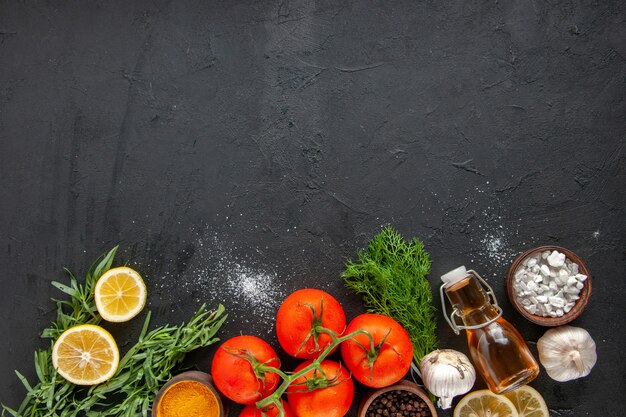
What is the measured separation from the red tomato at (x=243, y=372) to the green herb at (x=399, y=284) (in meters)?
0.44

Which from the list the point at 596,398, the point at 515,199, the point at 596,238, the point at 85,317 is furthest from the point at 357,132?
the point at 596,398

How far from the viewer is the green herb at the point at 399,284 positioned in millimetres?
2100

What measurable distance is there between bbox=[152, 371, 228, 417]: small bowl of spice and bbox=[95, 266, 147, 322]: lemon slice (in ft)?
1.00

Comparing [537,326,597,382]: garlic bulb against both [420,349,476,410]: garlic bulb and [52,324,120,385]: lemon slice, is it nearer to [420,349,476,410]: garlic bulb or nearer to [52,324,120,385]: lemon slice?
[420,349,476,410]: garlic bulb

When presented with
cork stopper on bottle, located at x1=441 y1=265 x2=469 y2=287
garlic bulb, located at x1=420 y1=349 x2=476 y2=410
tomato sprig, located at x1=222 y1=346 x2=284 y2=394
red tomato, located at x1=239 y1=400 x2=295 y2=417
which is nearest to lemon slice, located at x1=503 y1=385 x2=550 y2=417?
garlic bulb, located at x1=420 y1=349 x2=476 y2=410

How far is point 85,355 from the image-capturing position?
6.75ft

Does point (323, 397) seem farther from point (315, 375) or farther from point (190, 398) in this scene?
point (190, 398)

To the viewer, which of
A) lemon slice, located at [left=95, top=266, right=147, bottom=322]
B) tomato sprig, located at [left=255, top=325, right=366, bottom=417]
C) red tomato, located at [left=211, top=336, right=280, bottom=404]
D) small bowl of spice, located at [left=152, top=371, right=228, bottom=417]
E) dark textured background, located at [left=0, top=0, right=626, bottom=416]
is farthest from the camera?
dark textured background, located at [left=0, top=0, right=626, bottom=416]

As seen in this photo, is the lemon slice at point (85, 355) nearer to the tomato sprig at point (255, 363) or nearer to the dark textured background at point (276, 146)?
the dark textured background at point (276, 146)

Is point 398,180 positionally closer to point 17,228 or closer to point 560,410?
point 560,410

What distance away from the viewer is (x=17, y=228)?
7.16ft

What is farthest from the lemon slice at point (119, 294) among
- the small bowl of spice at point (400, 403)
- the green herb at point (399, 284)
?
the small bowl of spice at point (400, 403)

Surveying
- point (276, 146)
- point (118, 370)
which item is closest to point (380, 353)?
point (276, 146)

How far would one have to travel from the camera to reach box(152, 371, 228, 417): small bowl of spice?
1963 mm
